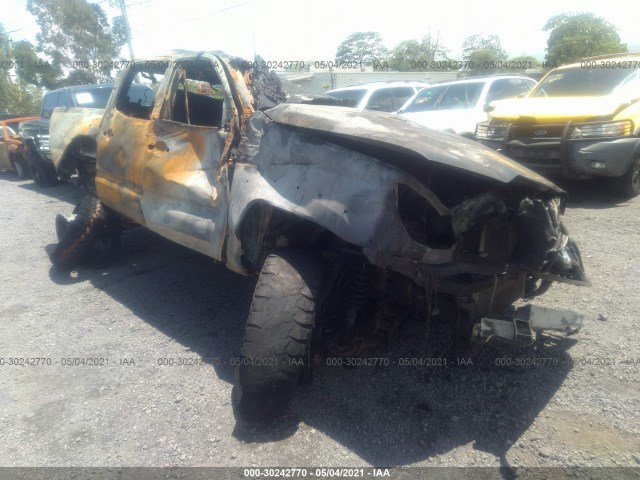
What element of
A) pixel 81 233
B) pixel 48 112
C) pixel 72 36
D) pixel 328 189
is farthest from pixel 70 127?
pixel 72 36

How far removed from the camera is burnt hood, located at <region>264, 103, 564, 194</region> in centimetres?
231

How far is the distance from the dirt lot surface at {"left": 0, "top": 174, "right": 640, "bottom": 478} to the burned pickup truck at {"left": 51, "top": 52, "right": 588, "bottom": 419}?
0.24 metres

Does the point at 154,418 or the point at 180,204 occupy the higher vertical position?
the point at 180,204

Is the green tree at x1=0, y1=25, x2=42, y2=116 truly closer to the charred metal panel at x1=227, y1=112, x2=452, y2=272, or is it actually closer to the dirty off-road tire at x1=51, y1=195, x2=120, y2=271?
the dirty off-road tire at x1=51, y1=195, x2=120, y2=271

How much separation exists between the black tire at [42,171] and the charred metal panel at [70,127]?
4.88 meters

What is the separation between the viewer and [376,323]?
307 cm

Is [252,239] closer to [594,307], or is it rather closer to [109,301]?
[109,301]

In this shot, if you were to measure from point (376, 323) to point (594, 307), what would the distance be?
1.80 meters

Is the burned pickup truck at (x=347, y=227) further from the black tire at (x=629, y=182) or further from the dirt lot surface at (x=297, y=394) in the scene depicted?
the black tire at (x=629, y=182)

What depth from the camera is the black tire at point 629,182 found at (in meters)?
→ 6.07

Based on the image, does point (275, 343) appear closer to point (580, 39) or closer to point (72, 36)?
point (580, 39)

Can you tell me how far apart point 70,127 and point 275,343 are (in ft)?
Answer: 13.8

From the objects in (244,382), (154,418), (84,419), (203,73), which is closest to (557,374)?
(244,382)

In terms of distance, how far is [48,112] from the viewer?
1022 cm
